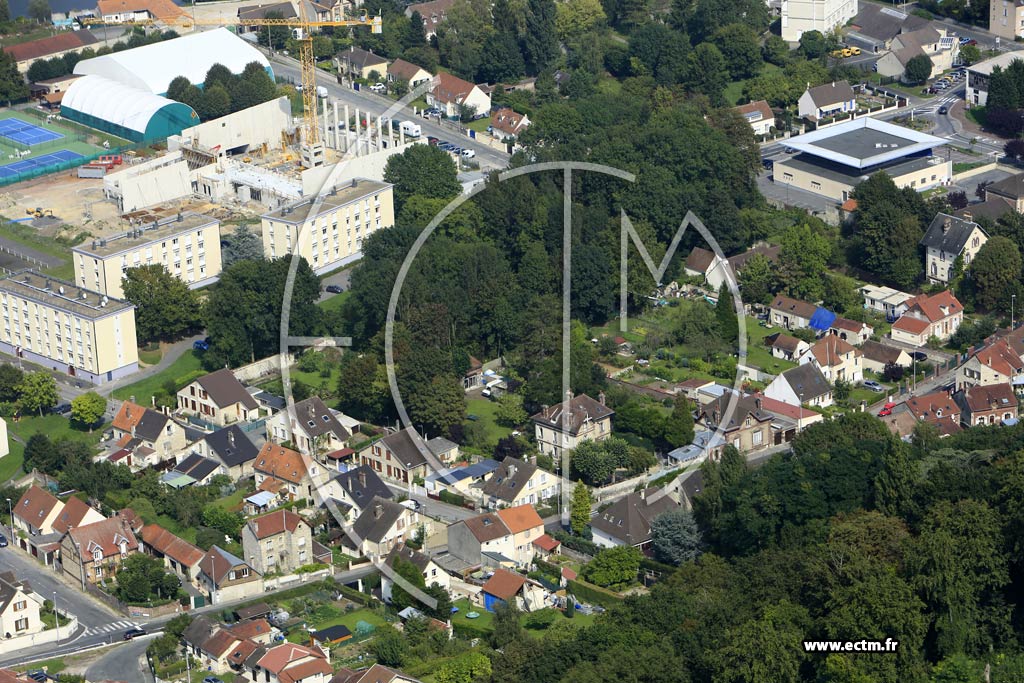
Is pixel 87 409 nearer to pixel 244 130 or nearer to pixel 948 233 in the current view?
pixel 244 130

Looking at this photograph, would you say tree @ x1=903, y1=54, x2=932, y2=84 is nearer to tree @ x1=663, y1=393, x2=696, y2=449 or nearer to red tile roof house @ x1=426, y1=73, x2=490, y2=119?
red tile roof house @ x1=426, y1=73, x2=490, y2=119

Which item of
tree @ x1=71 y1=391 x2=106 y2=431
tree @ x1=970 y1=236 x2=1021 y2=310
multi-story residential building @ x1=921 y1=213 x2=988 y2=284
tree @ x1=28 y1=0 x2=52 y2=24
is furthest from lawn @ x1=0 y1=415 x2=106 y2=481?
tree @ x1=28 y1=0 x2=52 y2=24

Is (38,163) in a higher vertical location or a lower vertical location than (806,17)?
lower

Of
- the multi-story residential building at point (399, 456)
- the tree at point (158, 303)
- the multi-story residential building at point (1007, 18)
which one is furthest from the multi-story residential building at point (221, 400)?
the multi-story residential building at point (1007, 18)

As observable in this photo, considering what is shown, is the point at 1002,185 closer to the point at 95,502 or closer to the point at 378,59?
the point at 378,59

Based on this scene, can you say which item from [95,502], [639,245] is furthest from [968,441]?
[95,502]

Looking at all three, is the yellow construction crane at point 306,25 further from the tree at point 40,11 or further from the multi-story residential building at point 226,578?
the multi-story residential building at point 226,578

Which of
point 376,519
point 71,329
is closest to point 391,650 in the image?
point 376,519
